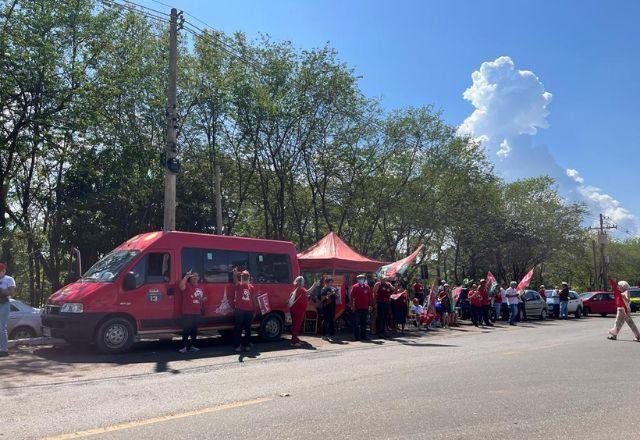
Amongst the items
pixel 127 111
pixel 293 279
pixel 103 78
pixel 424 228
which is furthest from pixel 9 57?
pixel 424 228

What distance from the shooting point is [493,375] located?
29.9 ft

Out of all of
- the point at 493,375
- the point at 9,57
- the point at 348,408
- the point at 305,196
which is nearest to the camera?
the point at 348,408

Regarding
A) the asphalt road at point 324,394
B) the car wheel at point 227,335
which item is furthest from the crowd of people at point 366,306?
the car wheel at point 227,335

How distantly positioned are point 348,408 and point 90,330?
22.7 ft

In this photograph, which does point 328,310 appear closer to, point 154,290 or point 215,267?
point 215,267

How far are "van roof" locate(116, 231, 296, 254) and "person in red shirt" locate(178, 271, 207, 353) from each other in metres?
0.83

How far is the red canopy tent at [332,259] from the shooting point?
728 inches

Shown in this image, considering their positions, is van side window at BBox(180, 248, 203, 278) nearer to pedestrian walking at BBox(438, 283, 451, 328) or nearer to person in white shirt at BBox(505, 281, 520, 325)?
pedestrian walking at BBox(438, 283, 451, 328)

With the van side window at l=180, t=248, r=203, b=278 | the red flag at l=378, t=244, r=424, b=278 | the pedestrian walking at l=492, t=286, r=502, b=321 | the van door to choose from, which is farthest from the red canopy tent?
the pedestrian walking at l=492, t=286, r=502, b=321

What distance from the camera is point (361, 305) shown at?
1575cm

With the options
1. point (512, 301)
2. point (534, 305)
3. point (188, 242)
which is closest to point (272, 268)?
point (188, 242)

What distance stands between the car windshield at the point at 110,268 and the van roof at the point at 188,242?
9.8 inches

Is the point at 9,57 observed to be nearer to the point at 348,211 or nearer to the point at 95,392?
the point at 95,392

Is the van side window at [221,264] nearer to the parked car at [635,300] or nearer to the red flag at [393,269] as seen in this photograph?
the red flag at [393,269]
